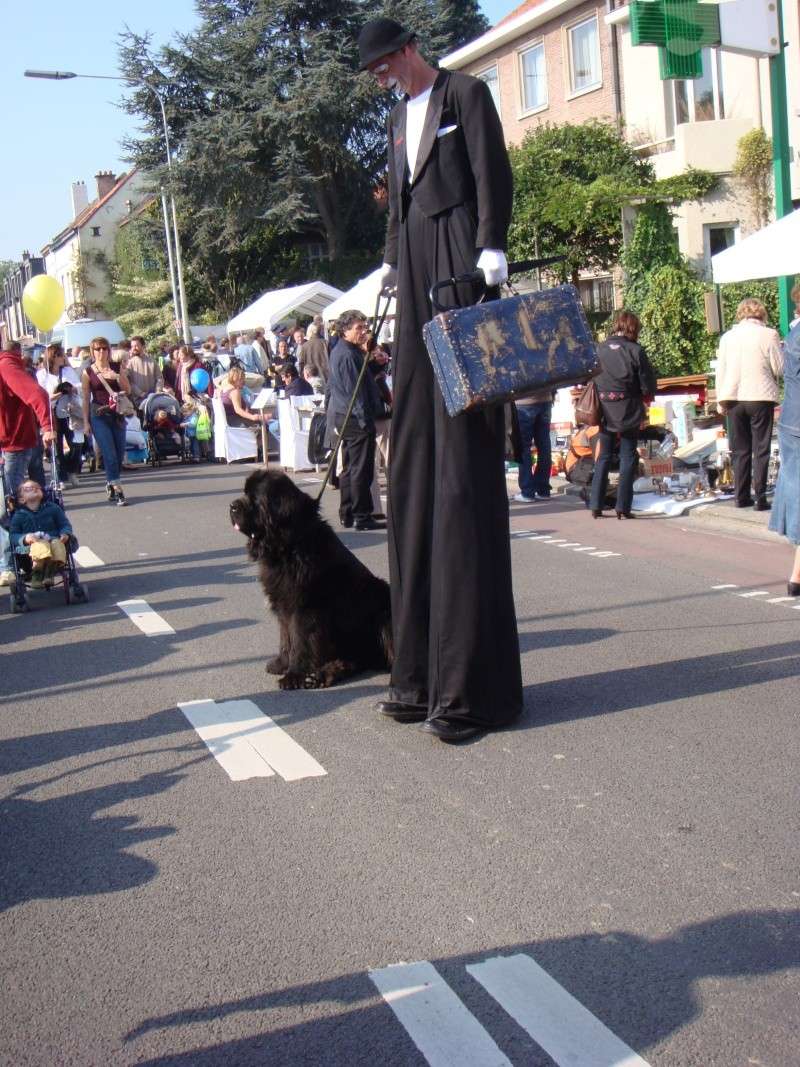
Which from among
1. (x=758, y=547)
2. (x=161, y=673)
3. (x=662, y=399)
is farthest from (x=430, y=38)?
(x=161, y=673)

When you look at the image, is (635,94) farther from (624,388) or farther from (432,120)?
(432,120)

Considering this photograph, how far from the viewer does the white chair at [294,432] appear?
19.5m

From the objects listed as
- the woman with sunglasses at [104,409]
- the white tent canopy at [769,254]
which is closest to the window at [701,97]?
the white tent canopy at [769,254]

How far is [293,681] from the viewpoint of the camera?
21.4 ft

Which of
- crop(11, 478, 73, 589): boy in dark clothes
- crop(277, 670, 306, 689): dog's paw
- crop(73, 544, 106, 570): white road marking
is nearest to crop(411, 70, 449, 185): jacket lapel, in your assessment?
crop(277, 670, 306, 689): dog's paw

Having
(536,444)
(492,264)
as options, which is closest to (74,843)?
(492,264)

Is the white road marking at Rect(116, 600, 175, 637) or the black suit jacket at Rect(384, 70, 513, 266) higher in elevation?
the black suit jacket at Rect(384, 70, 513, 266)

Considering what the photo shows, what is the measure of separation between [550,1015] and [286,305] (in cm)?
2722

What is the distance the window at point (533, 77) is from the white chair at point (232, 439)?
1668 centimetres

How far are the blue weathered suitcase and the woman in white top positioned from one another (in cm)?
749

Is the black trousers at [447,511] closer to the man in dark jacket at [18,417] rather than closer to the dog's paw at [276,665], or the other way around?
the dog's paw at [276,665]

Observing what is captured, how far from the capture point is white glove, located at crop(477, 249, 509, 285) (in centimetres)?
504

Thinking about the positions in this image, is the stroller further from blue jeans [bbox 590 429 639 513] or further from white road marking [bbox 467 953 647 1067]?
white road marking [bbox 467 953 647 1067]

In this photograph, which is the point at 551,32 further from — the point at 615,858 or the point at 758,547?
the point at 615,858
